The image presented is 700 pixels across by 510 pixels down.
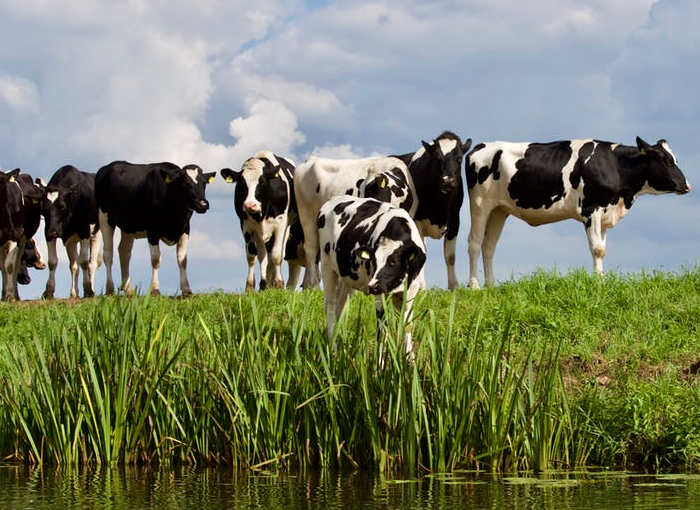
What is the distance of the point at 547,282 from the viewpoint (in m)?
15.0

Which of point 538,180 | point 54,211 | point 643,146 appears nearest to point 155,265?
point 54,211

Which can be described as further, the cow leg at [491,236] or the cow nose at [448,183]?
the cow leg at [491,236]

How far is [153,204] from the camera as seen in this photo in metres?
21.4

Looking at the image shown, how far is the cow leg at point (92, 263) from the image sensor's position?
23.8 m

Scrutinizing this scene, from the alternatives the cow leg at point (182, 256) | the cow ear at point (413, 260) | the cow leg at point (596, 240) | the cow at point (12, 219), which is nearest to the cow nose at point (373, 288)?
the cow ear at point (413, 260)

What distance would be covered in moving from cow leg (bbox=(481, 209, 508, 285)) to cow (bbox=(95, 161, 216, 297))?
5755mm

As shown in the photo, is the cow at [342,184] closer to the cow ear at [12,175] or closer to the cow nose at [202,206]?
the cow nose at [202,206]

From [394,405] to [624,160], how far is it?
37.7 ft

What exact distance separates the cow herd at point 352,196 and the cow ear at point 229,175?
2cm

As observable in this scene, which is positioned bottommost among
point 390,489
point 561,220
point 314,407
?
point 390,489

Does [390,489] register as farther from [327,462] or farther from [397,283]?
[397,283]

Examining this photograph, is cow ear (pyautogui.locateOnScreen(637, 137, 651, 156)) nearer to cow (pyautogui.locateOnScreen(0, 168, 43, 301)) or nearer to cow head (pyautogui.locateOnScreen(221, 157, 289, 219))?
cow head (pyautogui.locateOnScreen(221, 157, 289, 219))

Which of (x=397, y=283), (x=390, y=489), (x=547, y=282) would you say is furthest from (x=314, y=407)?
(x=547, y=282)

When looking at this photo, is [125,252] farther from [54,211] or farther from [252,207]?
[252,207]
